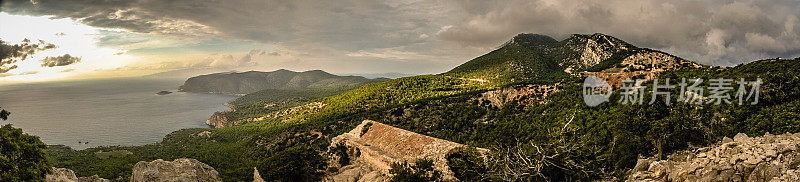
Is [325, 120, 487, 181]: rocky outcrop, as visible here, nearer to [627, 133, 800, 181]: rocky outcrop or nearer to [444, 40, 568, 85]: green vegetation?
[627, 133, 800, 181]: rocky outcrop

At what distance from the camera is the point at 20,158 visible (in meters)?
18.7

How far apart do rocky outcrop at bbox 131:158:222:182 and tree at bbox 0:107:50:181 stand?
5.27 meters

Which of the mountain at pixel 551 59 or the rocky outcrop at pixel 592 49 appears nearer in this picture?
the mountain at pixel 551 59

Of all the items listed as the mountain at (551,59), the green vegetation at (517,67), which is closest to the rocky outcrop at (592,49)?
the mountain at (551,59)

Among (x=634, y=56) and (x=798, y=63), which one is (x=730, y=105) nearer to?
(x=798, y=63)

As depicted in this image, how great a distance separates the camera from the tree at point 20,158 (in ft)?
56.6

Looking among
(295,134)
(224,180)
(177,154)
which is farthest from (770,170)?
(177,154)

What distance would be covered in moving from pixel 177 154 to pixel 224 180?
59.9m

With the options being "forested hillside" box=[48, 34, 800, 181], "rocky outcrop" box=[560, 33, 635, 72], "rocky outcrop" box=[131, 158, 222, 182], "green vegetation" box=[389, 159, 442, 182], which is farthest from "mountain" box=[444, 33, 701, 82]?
"rocky outcrop" box=[131, 158, 222, 182]

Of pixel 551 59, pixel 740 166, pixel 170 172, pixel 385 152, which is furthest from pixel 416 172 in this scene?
pixel 551 59

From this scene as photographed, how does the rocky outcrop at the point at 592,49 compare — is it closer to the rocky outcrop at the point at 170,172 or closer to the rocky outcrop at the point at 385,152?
the rocky outcrop at the point at 385,152

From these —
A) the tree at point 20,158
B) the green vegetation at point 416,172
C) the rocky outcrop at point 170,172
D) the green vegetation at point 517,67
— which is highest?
the green vegetation at point 517,67

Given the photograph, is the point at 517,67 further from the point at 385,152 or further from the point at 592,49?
the point at 385,152

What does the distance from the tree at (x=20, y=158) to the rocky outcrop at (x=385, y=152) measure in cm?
1737
